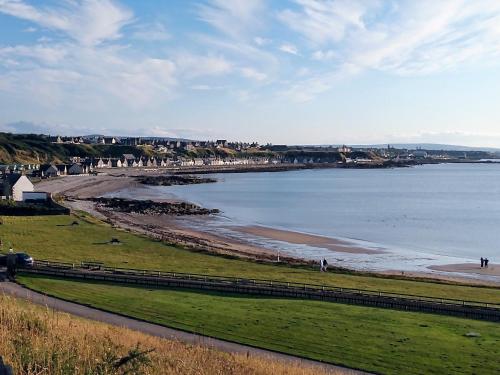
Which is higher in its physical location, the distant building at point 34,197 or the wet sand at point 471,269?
the distant building at point 34,197

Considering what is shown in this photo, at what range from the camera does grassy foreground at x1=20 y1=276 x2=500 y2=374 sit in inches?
754

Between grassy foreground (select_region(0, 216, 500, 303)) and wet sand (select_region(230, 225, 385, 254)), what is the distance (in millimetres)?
15274

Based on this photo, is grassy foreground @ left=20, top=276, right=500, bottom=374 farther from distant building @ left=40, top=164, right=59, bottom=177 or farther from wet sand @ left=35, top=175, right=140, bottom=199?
distant building @ left=40, top=164, right=59, bottom=177

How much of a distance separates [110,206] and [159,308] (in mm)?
64360

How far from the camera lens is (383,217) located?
271 feet

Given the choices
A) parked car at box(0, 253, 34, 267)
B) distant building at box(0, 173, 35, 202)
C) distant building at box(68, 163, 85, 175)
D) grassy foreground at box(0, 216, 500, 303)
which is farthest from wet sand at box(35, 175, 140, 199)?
parked car at box(0, 253, 34, 267)

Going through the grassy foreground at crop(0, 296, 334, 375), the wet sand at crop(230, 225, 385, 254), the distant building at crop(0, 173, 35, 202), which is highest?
the grassy foreground at crop(0, 296, 334, 375)

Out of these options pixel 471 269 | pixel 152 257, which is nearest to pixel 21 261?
pixel 152 257

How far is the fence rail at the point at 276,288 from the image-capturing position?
26594mm

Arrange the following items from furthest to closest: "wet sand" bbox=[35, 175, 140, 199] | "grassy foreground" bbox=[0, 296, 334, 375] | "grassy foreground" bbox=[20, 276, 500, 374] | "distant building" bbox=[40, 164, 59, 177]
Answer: "distant building" bbox=[40, 164, 59, 177], "wet sand" bbox=[35, 175, 140, 199], "grassy foreground" bbox=[20, 276, 500, 374], "grassy foreground" bbox=[0, 296, 334, 375]

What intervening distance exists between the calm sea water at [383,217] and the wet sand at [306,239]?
7.04 ft

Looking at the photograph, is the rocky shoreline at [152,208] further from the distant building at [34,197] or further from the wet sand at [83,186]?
the wet sand at [83,186]

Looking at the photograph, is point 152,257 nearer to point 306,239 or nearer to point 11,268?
point 11,268

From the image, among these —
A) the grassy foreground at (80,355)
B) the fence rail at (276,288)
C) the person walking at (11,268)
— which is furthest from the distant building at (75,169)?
the grassy foreground at (80,355)
